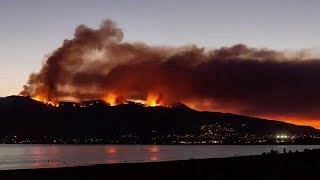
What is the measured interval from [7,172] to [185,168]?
10.7 meters

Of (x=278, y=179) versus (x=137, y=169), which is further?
(x=137, y=169)

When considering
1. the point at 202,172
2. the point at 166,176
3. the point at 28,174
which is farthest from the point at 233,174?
the point at 28,174

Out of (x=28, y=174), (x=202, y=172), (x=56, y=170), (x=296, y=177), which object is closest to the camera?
(x=28, y=174)

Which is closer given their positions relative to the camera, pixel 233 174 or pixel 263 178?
pixel 263 178

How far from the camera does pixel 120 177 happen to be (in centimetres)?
2564

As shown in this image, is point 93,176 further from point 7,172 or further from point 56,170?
point 7,172

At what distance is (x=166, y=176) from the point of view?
87.5ft

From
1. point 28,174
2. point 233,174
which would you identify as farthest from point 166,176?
point 28,174

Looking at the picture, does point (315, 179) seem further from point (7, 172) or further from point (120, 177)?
point (7, 172)

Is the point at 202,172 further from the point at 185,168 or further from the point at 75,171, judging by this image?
the point at 75,171

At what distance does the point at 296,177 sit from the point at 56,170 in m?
12.8

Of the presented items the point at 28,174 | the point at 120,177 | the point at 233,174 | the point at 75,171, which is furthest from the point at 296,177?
the point at 28,174

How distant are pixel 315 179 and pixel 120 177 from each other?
32.8ft

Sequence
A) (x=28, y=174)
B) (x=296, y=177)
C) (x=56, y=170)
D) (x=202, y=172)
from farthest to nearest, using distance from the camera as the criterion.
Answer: (x=202, y=172) < (x=296, y=177) < (x=56, y=170) < (x=28, y=174)
